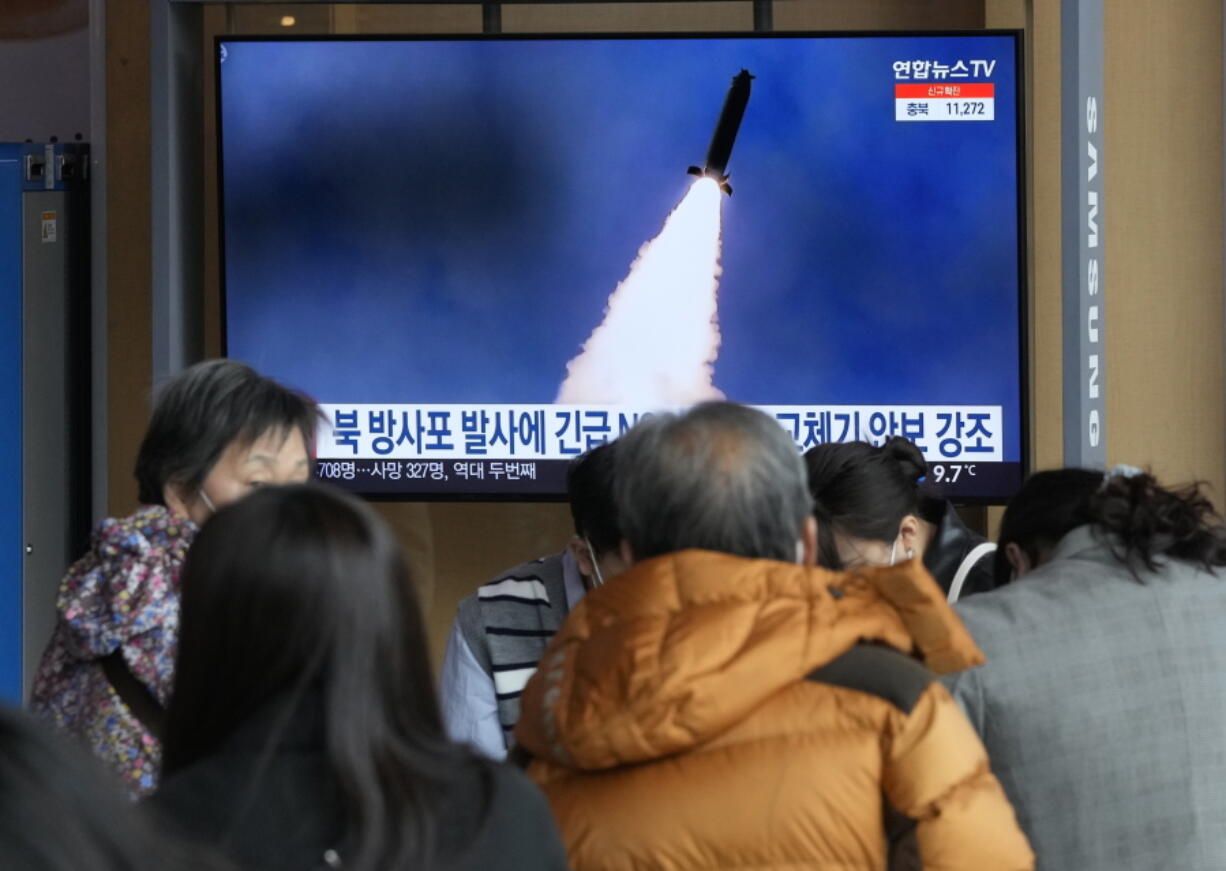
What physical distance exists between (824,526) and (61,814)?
2.24 m

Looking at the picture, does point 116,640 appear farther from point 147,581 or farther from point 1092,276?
point 1092,276

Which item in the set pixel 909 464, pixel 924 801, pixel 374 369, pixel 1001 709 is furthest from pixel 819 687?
pixel 374 369

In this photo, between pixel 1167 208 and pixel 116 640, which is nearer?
pixel 116 640

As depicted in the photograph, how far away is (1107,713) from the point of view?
2.21 metres

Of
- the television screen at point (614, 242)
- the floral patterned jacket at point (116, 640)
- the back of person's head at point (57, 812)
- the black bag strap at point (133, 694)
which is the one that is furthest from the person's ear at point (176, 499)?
the television screen at point (614, 242)

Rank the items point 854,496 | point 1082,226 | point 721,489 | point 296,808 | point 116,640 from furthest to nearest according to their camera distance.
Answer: point 1082,226, point 854,496, point 116,640, point 721,489, point 296,808

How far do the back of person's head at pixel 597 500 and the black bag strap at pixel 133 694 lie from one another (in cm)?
80

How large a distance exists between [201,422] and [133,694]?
0.45 meters

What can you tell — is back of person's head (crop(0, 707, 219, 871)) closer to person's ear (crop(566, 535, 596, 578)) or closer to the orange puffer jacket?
the orange puffer jacket

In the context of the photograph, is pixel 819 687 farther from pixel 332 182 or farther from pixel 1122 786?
pixel 332 182

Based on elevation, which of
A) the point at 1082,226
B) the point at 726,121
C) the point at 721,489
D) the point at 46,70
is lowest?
the point at 721,489

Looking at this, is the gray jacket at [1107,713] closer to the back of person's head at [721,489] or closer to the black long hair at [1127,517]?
the black long hair at [1127,517]

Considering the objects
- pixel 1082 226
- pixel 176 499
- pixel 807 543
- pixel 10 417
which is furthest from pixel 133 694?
pixel 10 417

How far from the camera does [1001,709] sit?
86.0 inches
